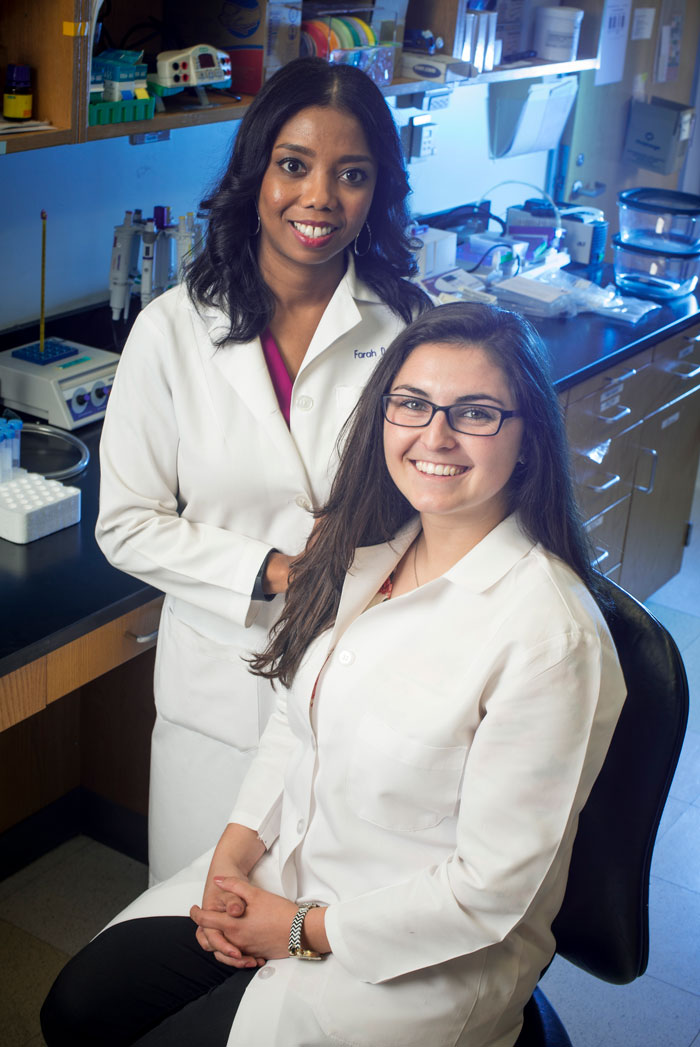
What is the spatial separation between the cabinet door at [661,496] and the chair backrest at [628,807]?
6.39 feet

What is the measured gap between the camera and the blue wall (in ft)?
7.73

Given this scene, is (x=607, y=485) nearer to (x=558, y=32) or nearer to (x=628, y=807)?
(x=558, y=32)

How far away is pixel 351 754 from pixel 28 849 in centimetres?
133

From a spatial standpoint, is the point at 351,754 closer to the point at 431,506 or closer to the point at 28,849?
the point at 431,506

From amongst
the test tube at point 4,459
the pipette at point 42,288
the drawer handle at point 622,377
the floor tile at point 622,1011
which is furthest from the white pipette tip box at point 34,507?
the drawer handle at point 622,377

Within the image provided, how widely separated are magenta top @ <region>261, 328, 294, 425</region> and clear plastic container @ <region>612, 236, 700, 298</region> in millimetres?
1997

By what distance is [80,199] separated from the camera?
8.16 feet

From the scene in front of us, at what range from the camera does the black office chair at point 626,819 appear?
1258 mm

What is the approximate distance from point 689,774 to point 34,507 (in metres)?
1.85

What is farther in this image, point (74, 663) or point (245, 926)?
point (74, 663)

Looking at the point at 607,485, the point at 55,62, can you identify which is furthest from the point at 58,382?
the point at 607,485

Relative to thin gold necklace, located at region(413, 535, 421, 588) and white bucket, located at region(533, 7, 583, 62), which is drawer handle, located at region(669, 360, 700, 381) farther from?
thin gold necklace, located at region(413, 535, 421, 588)

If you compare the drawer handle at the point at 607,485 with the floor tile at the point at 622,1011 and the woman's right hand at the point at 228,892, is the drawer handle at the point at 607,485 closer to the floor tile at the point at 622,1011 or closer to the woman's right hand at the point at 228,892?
the floor tile at the point at 622,1011

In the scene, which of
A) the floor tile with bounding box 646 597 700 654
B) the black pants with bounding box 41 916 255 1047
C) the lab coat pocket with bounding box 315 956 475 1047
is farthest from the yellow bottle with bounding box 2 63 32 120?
the floor tile with bounding box 646 597 700 654
